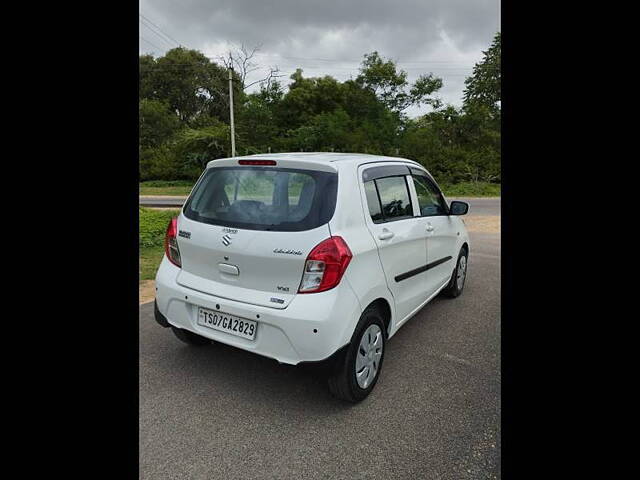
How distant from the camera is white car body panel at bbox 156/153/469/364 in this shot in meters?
2.56

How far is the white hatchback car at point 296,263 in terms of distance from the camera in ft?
8.51

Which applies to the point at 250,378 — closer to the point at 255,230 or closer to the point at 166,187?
the point at 255,230

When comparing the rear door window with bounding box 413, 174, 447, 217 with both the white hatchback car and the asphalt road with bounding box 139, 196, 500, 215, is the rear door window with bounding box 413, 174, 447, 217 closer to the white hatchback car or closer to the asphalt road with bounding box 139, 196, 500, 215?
the white hatchback car

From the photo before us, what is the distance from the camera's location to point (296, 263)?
8.54ft

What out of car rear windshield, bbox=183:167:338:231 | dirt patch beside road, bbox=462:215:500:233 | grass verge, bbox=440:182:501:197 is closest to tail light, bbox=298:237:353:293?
car rear windshield, bbox=183:167:338:231

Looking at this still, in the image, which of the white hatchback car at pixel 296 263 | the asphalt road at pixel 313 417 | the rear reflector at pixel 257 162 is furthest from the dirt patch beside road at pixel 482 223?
the rear reflector at pixel 257 162

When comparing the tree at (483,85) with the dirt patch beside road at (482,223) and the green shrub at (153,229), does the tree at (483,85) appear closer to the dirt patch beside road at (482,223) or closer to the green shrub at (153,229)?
the dirt patch beside road at (482,223)

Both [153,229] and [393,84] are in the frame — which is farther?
[393,84]

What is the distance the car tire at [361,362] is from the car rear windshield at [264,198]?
2.55ft

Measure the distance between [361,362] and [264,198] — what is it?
4.29 feet

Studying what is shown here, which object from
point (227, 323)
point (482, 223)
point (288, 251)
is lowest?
point (227, 323)

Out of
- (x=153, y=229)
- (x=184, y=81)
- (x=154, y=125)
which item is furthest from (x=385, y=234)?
(x=184, y=81)

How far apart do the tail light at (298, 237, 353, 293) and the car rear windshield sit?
0.61 ft
